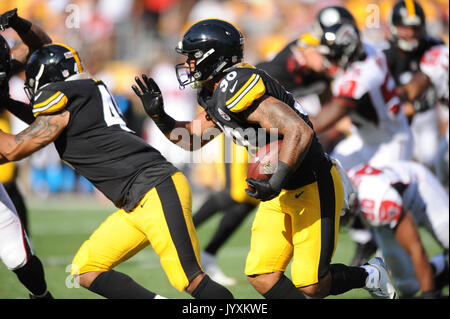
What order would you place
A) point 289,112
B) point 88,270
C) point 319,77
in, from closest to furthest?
point 289,112, point 88,270, point 319,77

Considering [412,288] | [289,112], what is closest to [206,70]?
[289,112]

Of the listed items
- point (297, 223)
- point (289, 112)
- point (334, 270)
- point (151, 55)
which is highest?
point (289, 112)

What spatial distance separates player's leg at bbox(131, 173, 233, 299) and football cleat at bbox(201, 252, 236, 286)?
1883mm

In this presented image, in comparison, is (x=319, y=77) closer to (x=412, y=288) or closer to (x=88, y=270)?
(x=412, y=288)

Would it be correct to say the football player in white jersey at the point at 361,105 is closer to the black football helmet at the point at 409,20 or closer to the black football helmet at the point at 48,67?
the black football helmet at the point at 409,20

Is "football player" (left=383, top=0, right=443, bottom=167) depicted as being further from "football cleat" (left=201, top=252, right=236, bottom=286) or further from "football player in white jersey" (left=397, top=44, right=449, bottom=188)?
"football cleat" (left=201, top=252, right=236, bottom=286)

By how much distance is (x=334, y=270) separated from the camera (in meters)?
3.82

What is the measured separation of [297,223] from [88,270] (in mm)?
1135

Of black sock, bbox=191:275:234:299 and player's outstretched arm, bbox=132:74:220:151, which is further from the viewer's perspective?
player's outstretched arm, bbox=132:74:220:151

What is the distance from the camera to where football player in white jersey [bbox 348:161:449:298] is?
4.61 metres

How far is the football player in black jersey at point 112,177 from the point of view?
363cm

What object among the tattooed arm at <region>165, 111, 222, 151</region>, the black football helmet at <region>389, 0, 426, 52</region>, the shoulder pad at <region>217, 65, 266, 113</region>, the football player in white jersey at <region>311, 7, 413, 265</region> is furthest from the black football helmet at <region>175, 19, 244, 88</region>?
the black football helmet at <region>389, 0, 426, 52</region>

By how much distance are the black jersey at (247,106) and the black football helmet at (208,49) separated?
0.32 ft

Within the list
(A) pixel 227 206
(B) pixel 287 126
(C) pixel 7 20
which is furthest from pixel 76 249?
(B) pixel 287 126
